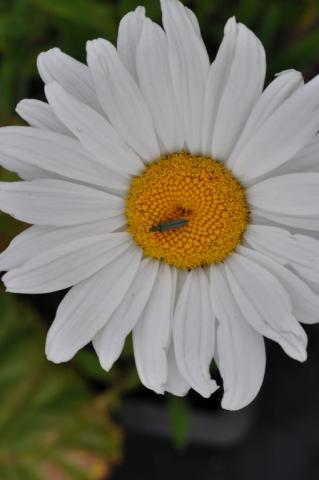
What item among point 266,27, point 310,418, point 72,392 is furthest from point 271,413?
point 266,27

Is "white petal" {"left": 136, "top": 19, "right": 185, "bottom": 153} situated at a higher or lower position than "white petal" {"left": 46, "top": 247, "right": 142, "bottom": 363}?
higher

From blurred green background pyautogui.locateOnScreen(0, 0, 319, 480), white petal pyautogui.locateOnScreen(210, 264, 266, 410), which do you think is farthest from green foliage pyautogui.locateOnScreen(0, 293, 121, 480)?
white petal pyautogui.locateOnScreen(210, 264, 266, 410)

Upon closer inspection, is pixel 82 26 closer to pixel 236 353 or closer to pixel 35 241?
pixel 35 241

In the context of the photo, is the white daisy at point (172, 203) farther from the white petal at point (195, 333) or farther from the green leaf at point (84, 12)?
the green leaf at point (84, 12)

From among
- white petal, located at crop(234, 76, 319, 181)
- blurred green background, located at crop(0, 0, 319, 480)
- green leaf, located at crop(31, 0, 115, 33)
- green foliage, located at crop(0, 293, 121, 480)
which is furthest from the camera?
green foliage, located at crop(0, 293, 121, 480)

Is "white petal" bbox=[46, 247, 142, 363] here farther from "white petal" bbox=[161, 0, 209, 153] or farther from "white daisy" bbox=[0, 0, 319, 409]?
"white petal" bbox=[161, 0, 209, 153]

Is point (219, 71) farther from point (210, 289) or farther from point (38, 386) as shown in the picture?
point (38, 386)

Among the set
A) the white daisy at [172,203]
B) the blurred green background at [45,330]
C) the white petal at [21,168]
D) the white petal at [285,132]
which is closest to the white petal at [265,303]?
the white daisy at [172,203]

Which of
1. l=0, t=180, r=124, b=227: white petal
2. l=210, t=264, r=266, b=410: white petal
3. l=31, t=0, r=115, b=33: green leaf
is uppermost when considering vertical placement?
l=31, t=0, r=115, b=33: green leaf
